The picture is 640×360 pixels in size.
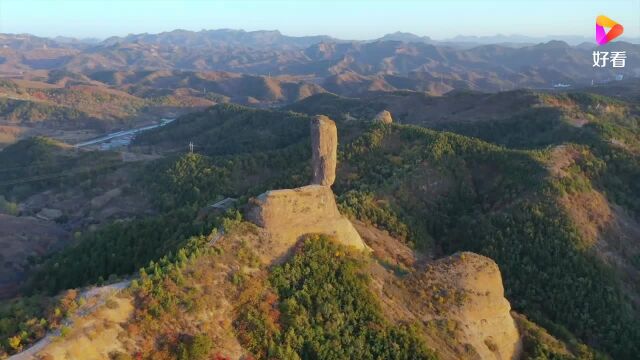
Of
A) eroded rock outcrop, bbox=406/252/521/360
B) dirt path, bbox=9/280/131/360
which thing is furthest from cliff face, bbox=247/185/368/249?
dirt path, bbox=9/280/131/360

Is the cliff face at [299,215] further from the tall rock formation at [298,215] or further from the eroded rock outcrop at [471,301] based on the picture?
the eroded rock outcrop at [471,301]

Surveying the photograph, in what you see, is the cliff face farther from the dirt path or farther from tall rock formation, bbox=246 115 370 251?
the dirt path

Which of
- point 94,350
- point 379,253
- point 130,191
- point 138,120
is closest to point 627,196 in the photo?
point 379,253

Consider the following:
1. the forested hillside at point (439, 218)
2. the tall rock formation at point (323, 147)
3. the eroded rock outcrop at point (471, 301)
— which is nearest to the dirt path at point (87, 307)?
the forested hillside at point (439, 218)

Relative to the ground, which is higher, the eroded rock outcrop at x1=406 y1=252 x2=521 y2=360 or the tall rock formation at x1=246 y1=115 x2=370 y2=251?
the tall rock formation at x1=246 y1=115 x2=370 y2=251

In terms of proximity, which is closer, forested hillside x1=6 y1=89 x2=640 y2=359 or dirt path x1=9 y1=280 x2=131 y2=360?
dirt path x1=9 y1=280 x2=131 y2=360

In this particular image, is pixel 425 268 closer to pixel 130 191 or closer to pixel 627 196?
pixel 627 196

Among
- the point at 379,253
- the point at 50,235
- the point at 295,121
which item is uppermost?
the point at 295,121
